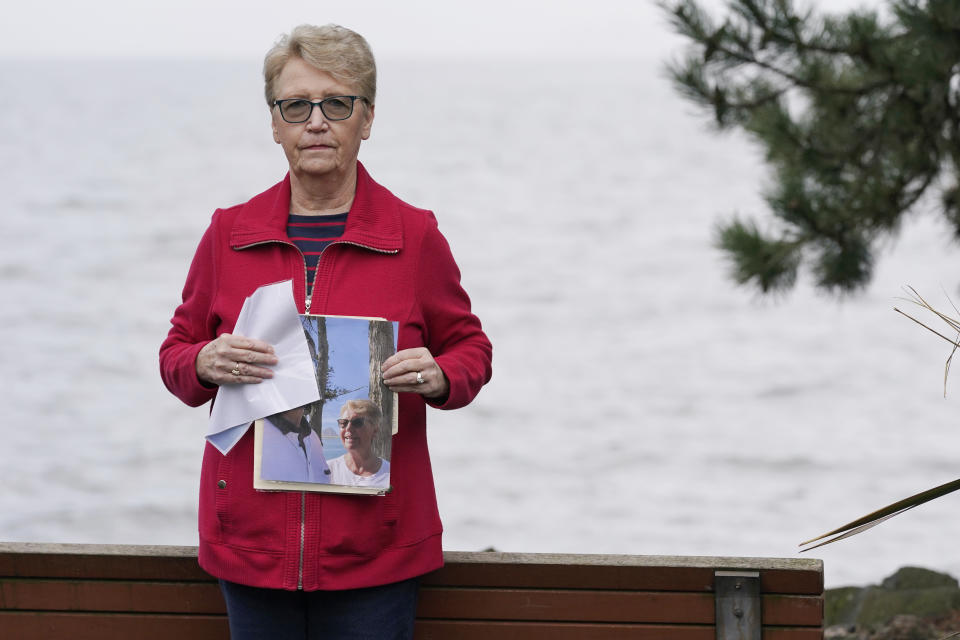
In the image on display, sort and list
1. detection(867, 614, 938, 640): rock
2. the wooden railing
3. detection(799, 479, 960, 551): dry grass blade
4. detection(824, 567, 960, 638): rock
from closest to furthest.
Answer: detection(799, 479, 960, 551): dry grass blade
the wooden railing
detection(867, 614, 938, 640): rock
detection(824, 567, 960, 638): rock

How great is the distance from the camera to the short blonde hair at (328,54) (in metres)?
2.02

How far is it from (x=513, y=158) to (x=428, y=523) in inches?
1368

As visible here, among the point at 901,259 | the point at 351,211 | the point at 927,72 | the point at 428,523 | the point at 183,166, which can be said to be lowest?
the point at 428,523

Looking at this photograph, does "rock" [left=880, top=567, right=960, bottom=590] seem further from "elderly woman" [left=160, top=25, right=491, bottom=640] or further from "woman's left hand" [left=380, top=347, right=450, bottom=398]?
"woman's left hand" [left=380, top=347, right=450, bottom=398]

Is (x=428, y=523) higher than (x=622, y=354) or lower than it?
lower

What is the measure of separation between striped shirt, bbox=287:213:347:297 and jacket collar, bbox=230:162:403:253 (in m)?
0.02

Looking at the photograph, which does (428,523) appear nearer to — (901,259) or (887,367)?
(887,367)

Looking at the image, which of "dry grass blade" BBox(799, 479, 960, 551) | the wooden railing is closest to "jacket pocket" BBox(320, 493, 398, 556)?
the wooden railing

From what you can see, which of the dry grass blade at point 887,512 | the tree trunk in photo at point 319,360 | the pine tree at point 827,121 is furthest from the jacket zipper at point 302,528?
the pine tree at point 827,121

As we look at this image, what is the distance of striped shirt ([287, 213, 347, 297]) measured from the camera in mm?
2082

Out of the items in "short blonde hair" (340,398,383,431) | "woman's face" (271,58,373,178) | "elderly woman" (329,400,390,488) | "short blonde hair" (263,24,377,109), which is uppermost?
"short blonde hair" (263,24,377,109)

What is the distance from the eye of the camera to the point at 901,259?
2541 centimetres

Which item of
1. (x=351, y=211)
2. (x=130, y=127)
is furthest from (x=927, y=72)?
(x=130, y=127)

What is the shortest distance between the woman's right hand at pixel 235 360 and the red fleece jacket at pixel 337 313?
38mm
